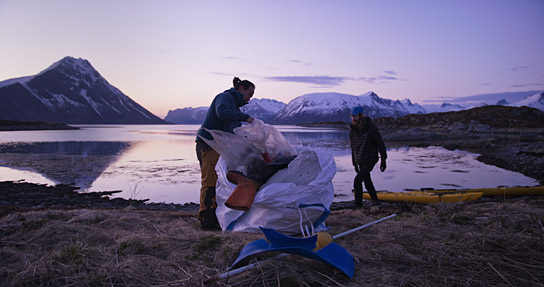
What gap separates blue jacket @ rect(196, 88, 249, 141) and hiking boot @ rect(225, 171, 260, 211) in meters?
0.81

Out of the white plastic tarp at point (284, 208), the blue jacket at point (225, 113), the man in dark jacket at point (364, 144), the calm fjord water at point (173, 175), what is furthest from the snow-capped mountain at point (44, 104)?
the white plastic tarp at point (284, 208)

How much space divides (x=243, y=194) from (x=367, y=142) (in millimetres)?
3341

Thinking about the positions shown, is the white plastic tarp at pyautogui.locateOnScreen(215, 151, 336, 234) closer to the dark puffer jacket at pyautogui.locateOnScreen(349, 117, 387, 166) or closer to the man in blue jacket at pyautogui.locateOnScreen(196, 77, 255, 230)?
the man in blue jacket at pyautogui.locateOnScreen(196, 77, 255, 230)

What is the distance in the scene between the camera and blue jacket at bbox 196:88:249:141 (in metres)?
4.41

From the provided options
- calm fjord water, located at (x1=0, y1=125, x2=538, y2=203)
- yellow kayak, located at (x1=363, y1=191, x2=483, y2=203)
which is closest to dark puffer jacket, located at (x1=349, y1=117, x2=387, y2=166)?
yellow kayak, located at (x1=363, y1=191, x2=483, y2=203)

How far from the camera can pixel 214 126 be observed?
4.83 m

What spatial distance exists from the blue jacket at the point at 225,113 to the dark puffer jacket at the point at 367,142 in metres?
2.58

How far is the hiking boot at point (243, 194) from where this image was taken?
3.95 m

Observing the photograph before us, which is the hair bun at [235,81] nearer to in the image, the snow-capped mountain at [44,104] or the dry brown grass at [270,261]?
the dry brown grass at [270,261]

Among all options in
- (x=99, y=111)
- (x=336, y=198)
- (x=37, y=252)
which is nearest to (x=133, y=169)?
(x=336, y=198)

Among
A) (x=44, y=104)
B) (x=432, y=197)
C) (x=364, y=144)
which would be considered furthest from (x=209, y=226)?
(x=44, y=104)

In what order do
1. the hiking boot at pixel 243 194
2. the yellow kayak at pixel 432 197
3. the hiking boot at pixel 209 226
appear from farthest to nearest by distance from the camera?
the yellow kayak at pixel 432 197 < the hiking boot at pixel 209 226 < the hiking boot at pixel 243 194

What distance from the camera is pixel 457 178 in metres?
11.9

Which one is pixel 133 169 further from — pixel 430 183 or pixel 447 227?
pixel 447 227
